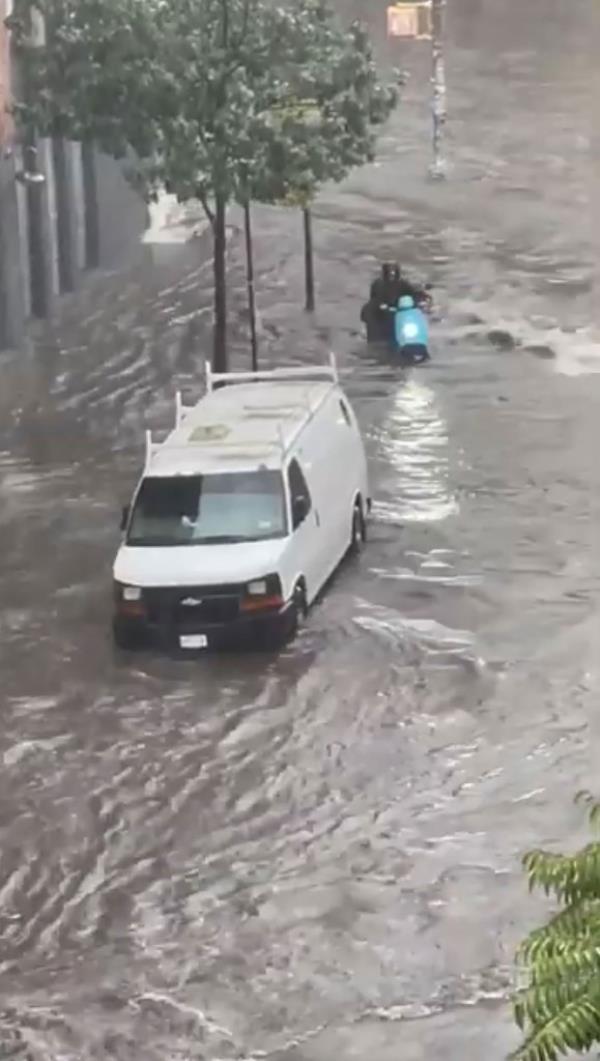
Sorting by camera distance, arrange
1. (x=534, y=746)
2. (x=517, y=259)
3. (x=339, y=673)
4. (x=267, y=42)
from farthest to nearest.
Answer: (x=517, y=259), (x=267, y=42), (x=339, y=673), (x=534, y=746)

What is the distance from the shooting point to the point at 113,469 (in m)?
24.7

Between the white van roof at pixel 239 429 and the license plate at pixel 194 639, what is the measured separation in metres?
1.56

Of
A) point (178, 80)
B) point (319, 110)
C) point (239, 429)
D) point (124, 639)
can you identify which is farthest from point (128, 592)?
point (319, 110)

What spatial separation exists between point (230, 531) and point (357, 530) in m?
2.99

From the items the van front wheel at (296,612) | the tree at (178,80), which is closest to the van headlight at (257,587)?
the van front wheel at (296,612)

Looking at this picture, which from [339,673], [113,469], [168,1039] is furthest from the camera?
[113,469]

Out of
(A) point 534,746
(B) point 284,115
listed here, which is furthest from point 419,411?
(A) point 534,746

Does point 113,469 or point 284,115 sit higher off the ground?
point 284,115

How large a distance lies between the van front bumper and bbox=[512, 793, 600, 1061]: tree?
1096 cm

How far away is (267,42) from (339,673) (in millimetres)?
11878

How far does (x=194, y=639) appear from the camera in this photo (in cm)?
1773

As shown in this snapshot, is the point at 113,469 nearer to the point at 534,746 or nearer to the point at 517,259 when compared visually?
the point at 534,746

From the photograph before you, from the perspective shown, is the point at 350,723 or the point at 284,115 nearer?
the point at 350,723

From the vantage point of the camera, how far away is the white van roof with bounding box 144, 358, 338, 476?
60.4 ft
